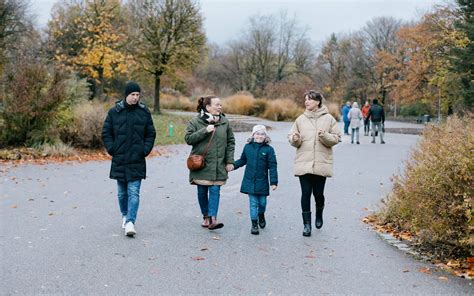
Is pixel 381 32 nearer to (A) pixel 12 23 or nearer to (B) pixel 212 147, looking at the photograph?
(A) pixel 12 23

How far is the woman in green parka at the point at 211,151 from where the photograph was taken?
7176 mm

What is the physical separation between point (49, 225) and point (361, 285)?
4356 mm

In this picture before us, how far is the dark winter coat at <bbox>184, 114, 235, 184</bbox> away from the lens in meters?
7.16

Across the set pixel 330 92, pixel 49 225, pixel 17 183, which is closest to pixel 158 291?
pixel 49 225

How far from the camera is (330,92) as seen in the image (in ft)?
243

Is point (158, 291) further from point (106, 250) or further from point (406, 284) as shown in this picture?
point (406, 284)

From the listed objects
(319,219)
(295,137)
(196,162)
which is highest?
(295,137)

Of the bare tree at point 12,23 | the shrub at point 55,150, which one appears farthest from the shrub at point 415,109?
the shrub at point 55,150

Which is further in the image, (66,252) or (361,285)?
(66,252)

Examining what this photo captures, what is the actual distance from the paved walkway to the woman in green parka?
18.5 inches

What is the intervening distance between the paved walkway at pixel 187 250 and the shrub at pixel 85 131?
20.7ft

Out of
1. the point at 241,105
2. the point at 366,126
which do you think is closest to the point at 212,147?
the point at 366,126

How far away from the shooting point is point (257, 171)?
724 centimetres

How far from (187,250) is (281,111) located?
1460 inches
